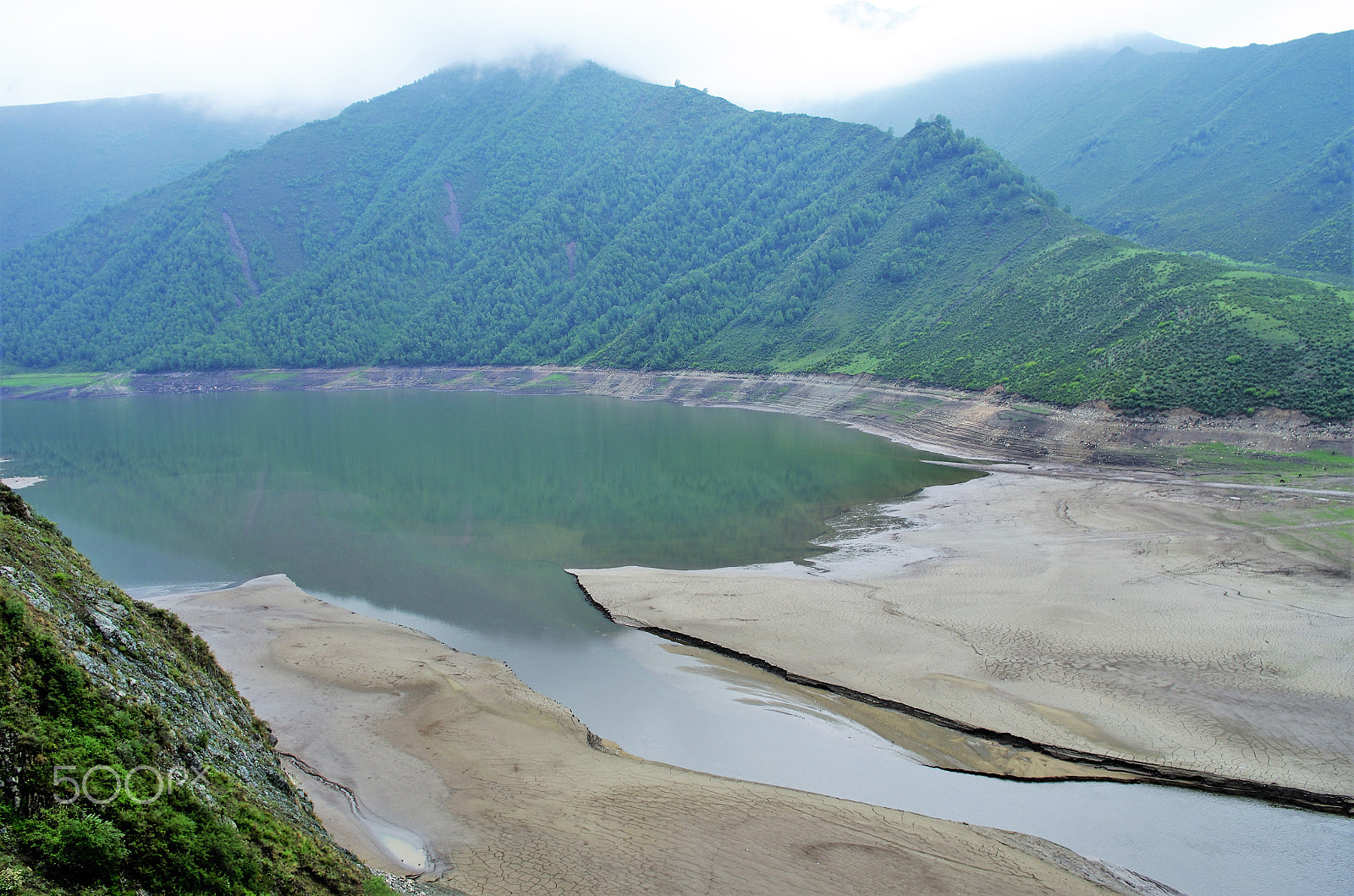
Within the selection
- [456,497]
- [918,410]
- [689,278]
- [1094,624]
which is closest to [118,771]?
[1094,624]

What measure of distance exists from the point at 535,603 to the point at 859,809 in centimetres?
1556

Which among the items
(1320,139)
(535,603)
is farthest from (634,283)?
(535,603)

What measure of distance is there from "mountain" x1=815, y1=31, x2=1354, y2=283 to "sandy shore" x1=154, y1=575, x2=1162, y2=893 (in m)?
104

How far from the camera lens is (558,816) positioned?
1418 centimetres

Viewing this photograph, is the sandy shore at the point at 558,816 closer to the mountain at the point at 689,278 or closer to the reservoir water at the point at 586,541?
the reservoir water at the point at 586,541

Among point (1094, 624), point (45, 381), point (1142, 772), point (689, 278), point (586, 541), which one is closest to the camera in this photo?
point (1142, 772)

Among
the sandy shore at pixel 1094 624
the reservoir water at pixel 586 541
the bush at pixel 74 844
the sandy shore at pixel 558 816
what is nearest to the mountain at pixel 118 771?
the bush at pixel 74 844

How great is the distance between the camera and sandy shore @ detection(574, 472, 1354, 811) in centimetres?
1783

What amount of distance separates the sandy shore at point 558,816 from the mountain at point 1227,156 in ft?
340

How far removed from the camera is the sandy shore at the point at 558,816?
12547 mm

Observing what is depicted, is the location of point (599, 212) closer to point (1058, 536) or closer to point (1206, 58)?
point (1206, 58)

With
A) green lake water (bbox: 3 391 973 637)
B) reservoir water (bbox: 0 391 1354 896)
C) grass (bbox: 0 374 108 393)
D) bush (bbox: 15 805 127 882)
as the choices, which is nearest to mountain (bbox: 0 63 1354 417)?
grass (bbox: 0 374 108 393)

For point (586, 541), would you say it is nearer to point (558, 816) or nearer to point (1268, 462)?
point (558, 816)

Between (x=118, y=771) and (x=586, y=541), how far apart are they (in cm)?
2731
